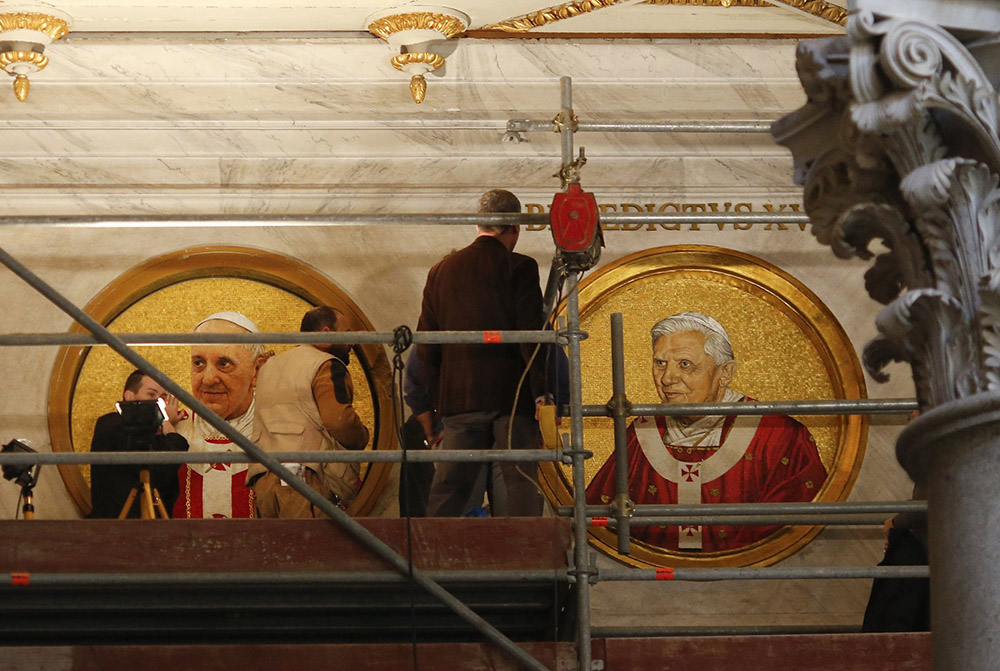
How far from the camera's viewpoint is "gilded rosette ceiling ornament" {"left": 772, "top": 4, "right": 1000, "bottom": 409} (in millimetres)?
3277

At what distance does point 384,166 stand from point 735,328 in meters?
2.04

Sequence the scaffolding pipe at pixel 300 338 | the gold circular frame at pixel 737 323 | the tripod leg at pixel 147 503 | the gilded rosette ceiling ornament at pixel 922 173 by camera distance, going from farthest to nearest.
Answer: the gold circular frame at pixel 737 323
the tripod leg at pixel 147 503
the scaffolding pipe at pixel 300 338
the gilded rosette ceiling ornament at pixel 922 173

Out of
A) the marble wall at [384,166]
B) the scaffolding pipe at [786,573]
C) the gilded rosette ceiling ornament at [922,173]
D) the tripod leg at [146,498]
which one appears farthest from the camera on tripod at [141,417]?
the gilded rosette ceiling ornament at [922,173]

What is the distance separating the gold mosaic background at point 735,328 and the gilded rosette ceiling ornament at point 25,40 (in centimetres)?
301

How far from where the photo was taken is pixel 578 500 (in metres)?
5.77

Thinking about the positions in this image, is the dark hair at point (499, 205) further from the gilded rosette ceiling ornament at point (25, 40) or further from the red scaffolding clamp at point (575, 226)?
the gilded rosette ceiling ornament at point (25, 40)

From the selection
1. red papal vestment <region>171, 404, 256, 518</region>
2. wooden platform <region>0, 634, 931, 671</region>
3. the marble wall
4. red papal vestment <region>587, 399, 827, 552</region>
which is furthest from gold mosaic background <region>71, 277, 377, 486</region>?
wooden platform <region>0, 634, 931, 671</region>

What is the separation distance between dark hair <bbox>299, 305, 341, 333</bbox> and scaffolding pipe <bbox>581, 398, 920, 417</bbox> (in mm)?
2030

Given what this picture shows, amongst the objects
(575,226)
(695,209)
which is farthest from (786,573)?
(695,209)

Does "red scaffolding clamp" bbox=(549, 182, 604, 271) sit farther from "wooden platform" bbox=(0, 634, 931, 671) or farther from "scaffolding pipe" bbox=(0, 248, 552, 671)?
"wooden platform" bbox=(0, 634, 931, 671)

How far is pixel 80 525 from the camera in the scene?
552cm

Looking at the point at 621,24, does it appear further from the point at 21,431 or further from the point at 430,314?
the point at 21,431

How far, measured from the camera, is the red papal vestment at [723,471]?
27.8ft

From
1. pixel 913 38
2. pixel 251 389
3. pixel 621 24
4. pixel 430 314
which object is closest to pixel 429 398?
pixel 430 314
